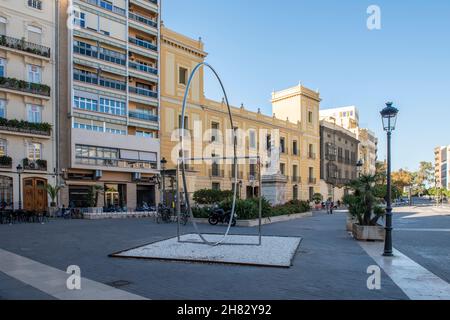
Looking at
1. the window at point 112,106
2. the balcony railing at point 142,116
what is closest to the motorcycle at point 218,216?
the window at point 112,106

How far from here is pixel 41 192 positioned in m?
30.6

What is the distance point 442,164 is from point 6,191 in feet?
545

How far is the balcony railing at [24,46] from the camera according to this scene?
2905 cm

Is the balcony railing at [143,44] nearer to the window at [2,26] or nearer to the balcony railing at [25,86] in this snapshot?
the balcony railing at [25,86]

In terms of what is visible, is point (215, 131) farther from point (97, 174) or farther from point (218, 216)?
point (218, 216)

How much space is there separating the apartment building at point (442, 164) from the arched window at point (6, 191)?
146 m

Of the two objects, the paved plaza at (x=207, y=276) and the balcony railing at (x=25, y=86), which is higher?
the balcony railing at (x=25, y=86)

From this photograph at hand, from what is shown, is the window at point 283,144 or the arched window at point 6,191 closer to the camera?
the arched window at point 6,191

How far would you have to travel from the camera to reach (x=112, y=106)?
3538 centimetres

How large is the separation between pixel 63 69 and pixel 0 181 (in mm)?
10783

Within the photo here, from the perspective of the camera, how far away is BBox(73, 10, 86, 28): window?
33.2 m

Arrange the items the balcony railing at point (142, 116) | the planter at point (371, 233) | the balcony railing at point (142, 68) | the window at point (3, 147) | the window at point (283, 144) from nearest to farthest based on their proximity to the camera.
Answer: the planter at point (371, 233) < the window at point (3, 147) < the balcony railing at point (142, 116) < the balcony railing at point (142, 68) < the window at point (283, 144)
